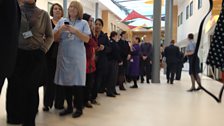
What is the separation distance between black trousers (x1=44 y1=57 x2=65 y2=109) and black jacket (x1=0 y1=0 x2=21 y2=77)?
2362 mm

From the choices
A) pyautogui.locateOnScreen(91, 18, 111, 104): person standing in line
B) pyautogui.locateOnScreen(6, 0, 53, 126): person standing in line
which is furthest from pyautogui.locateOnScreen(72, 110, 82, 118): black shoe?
pyautogui.locateOnScreen(91, 18, 111, 104): person standing in line

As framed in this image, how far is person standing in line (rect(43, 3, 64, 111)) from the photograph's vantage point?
3762 mm

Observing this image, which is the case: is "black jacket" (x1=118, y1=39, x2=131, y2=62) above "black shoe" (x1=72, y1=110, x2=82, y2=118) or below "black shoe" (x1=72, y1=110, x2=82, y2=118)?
above

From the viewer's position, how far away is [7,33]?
1.42 meters

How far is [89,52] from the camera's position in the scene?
3.98 m

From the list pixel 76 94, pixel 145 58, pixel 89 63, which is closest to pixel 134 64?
pixel 145 58

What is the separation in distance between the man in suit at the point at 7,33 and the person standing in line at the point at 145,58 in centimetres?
739

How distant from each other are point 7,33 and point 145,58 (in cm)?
772

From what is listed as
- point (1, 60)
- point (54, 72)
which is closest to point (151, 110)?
point (54, 72)

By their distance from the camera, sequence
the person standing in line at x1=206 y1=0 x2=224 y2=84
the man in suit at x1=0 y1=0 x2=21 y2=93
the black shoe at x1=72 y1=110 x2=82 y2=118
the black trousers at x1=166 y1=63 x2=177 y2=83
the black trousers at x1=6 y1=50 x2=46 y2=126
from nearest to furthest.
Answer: the person standing in line at x1=206 y1=0 x2=224 y2=84, the man in suit at x1=0 y1=0 x2=21 y2=93, the black trousers at x1=6 y1=50 x2=46 y2=126, the black shoe at x1=72 y1=110 x2=82 y2=118, the black trousers at x1=166 y1=63 x2=177 y2=83

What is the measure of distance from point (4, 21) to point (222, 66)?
102cm

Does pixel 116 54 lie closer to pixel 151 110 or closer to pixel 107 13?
pixel 151 110

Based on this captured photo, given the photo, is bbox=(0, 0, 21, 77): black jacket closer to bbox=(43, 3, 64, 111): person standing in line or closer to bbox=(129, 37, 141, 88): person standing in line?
bbox=(43, 3, 64, 111): person standing in line

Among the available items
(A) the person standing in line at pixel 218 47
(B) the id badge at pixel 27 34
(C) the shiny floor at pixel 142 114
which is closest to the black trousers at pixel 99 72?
(C) the shiny floor at pixel 142 114
